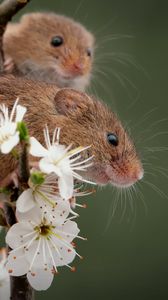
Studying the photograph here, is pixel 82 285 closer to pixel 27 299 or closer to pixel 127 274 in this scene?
pixel 127 274

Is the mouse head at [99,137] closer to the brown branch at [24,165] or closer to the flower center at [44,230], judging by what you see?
the flower center at [44,230]

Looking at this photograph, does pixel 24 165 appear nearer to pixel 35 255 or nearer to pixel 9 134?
pixel 9 134

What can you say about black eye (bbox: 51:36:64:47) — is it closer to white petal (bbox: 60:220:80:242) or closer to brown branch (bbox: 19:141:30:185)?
white petal (bbox: 60:220:80:242)

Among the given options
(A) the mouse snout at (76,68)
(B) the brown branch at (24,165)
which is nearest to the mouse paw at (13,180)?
(B) the brown branch at (24,165)

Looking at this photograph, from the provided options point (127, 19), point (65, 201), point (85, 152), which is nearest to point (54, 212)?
point (65, 201)

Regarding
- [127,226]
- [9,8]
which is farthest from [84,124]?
[127,226]

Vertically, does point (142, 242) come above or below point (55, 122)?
above

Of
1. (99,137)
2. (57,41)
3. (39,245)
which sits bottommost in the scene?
(39,245)
